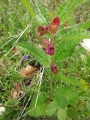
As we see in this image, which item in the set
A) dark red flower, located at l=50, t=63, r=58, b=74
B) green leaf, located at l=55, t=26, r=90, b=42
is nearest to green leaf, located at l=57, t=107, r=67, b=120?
dark red flower, located at l=50, t=63, r=58, b=74

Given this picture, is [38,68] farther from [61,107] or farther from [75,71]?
[61,107]

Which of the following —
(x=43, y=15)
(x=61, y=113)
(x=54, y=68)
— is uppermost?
(x=43, y=15)

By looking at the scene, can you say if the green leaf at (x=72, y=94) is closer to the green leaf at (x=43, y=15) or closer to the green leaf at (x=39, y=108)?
the green leaf at (x=39, y=108)

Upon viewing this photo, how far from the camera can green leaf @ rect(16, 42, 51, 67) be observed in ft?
2.92

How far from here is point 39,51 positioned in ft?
3.08

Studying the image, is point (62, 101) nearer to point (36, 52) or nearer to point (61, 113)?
point (61, 113)

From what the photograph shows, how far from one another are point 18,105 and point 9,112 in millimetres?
59

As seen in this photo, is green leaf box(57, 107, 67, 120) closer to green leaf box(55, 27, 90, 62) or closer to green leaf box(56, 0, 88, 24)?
green leaf box(55, 27, 90, 62)

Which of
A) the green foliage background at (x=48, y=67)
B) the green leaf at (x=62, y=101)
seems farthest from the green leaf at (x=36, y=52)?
the green leaf at (x=62, y=101)

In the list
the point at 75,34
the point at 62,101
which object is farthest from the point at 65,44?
the point at 62,101

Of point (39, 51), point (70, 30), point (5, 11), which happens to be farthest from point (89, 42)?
point (5, 11)

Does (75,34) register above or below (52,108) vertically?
above

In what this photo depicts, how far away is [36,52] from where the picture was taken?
0.93m

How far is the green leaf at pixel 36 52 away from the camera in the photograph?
2.92 ft
